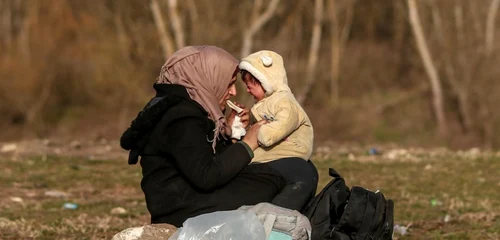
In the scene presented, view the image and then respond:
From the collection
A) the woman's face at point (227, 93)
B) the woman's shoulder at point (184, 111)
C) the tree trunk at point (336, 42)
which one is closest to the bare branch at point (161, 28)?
the tree trunk at point (336, 42)

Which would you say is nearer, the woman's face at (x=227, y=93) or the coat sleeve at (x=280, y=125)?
the coat sleeve at (x=280, y=125)

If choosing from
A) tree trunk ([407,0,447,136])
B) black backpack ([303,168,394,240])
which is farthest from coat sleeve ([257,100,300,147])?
tree trunk ([407,0,447,136])

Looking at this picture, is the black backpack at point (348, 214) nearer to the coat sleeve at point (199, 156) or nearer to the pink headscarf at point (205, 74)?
the coat sleeve at point (199, 156)

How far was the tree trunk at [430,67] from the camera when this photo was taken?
2955 centimetres

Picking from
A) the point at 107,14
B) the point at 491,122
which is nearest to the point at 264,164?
the point at 491,122

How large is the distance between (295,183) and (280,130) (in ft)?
1.07

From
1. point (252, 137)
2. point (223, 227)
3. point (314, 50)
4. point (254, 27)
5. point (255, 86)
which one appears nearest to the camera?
point (223, 227)

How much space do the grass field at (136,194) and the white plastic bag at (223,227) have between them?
9.70 feet

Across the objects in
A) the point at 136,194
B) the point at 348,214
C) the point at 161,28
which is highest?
the point at 161,28

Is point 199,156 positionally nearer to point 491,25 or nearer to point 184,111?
point 184,111

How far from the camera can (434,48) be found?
3192 centimetres

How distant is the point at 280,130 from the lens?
223 inches

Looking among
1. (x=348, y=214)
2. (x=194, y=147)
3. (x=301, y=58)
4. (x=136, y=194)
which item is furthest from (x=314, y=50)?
(x=194, y=147)

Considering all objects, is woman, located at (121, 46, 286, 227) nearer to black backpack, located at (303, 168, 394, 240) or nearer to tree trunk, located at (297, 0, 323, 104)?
black backpack, located at (303, 168, 394, 240)
